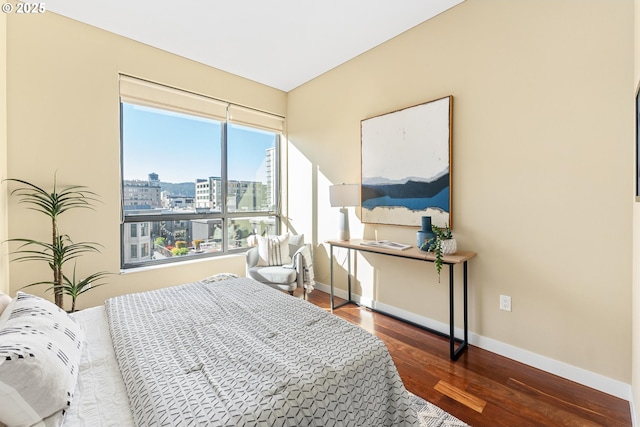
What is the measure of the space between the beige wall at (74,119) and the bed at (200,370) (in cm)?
142

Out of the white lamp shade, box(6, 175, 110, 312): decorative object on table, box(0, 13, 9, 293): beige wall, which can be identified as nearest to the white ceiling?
box(0, 13, 9, 293): beige wall

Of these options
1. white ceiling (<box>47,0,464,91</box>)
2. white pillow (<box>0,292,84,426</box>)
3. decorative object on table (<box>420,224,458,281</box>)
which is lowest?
white pillow (<box>0,292,84,426</box>)

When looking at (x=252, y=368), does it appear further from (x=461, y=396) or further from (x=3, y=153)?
(x=3, y=153)

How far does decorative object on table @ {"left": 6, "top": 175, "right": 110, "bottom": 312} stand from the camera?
7.93 feet

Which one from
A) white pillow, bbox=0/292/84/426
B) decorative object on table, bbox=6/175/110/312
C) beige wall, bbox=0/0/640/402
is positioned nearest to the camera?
white pillow, bbox=0/292/84/426

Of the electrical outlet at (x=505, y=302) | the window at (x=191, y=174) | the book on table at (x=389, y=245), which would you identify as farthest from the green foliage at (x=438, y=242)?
the window at (x=191, y=174)

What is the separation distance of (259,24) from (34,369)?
2983 millimetres

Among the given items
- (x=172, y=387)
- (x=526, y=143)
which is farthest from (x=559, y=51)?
(x=172, y=387)

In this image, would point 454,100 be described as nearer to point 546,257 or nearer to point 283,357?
point 546,257

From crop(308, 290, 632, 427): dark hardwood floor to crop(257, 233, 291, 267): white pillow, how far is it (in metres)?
1.68

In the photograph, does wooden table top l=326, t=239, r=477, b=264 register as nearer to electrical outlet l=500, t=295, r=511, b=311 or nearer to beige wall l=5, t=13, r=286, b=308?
electrical outlet l=500, t=295, r=511, b=311

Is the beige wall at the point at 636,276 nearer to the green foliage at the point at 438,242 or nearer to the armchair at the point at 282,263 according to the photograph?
the green foliage at the point at 438,242

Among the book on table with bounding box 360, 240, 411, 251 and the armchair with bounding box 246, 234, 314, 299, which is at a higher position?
the book on table with bounding box 360, 240, 411, 251

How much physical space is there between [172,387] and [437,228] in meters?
2.18
